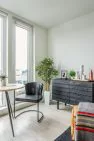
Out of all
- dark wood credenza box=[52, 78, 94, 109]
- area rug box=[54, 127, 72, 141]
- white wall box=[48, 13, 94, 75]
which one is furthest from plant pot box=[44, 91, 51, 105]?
area rug box=[54, 127, 72, 141]

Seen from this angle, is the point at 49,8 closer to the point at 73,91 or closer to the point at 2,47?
the point at 2,47

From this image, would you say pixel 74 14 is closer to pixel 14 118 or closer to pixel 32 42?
pixel 32 42

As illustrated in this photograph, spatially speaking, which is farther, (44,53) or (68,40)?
(44,53)

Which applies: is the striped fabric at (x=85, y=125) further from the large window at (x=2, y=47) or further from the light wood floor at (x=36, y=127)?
the large window at (x=2, y=47)

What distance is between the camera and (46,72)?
3.95 m

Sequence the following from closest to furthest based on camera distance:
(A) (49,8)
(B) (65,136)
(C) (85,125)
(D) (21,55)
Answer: (C) (85,125), (B) (65,136), (A) (49,8), (D) (21,55)

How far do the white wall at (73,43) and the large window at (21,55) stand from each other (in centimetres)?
93

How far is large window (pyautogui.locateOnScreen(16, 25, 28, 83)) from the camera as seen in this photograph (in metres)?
3.73

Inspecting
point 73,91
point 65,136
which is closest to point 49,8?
point 73,91

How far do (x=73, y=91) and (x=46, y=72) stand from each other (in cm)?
105

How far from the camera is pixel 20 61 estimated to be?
151 inches

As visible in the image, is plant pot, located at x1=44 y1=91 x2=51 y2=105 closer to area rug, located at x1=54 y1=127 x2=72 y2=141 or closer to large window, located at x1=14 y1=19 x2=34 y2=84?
large window, located at x1=14 y1=19 x2=34 y2=84

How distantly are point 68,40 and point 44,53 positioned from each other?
0.92 metres

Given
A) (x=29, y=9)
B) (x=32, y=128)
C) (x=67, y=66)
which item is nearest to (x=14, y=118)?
(x=32, y=128)
